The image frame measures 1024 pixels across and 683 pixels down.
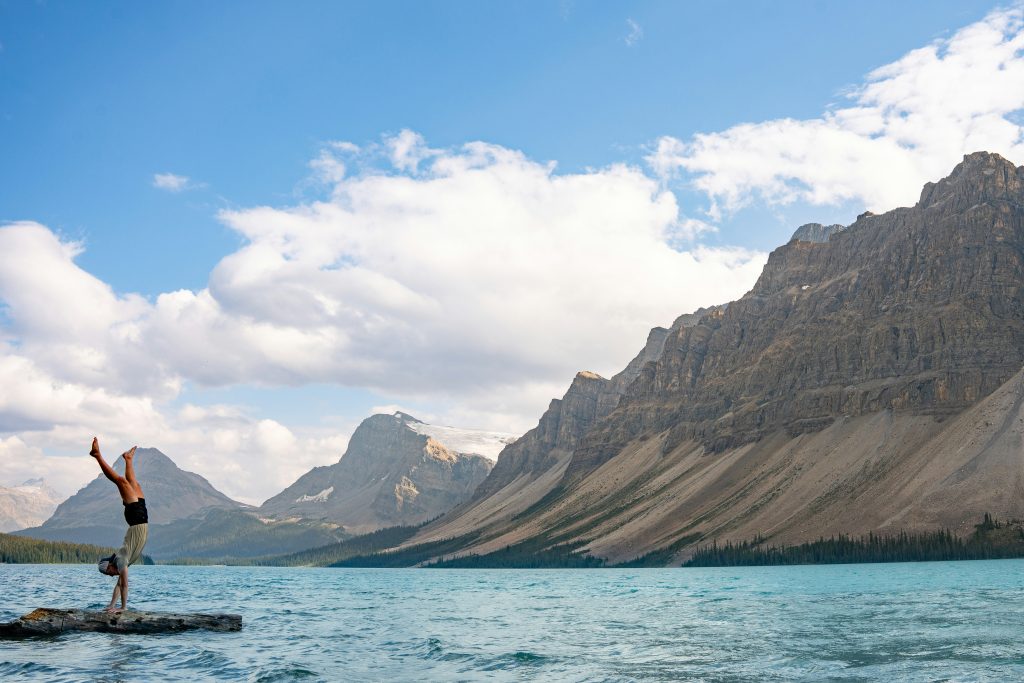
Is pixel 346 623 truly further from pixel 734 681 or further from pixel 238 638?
pixel 734 681

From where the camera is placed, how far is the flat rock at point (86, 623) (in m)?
40.7

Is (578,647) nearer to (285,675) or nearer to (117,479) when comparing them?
(285,675)

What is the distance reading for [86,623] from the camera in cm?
4072

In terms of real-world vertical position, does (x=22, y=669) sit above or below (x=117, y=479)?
below

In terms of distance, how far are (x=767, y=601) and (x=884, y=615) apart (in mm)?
24631

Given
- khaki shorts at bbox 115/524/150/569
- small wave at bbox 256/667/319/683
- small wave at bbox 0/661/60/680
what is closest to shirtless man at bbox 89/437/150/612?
khaki shorts at bbox 115/524/150/569

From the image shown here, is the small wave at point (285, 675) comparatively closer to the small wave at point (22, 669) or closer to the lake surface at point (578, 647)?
the lake surface at point (578, 647)

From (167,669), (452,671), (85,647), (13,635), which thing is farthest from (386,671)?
(13,635)

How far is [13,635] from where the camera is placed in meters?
41.7

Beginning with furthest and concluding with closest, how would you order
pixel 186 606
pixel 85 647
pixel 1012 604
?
pixel 186 606 → pixel 1012 604 → pixel 85 647

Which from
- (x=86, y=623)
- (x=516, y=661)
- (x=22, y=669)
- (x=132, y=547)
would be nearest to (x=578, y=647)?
(x=516, y=661)

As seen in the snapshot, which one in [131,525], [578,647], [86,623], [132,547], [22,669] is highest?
[131,525]

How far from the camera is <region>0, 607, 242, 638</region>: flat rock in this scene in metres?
40.7

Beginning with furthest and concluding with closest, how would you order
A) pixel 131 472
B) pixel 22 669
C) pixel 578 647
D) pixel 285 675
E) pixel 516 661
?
pixel 578 647
pixel 516 661
pixel 131 472
pixel 285 675
pixel 22 669
